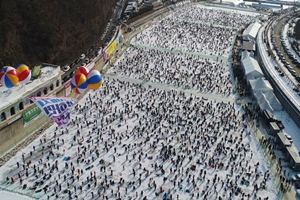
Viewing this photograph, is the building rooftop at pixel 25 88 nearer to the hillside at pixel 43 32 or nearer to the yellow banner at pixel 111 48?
the hillside at pixel 43 32

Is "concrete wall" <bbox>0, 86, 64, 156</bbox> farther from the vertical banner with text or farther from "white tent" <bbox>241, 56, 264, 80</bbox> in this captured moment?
"white tent" <bbox>241, 56, 264, 80</bbox>

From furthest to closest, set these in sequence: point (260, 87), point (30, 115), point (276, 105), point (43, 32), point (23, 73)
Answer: point (43, 32) → point (260, 87) → point (276, 105) → point (30, 115) → point (23, 73)

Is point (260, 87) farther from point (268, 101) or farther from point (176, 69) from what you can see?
point (176, 69)

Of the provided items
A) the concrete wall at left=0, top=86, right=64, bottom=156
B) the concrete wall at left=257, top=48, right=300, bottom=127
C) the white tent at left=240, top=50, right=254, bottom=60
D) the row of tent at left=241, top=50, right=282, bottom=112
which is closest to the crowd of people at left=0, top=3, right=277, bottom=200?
the concrete wall at left=0, top=86, right=64, bottom=156

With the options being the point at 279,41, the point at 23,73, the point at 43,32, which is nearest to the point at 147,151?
the point at 23,73

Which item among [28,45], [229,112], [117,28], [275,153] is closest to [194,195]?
[275,153]

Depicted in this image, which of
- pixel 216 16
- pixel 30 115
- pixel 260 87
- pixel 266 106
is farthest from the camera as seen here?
pixel 216 16
